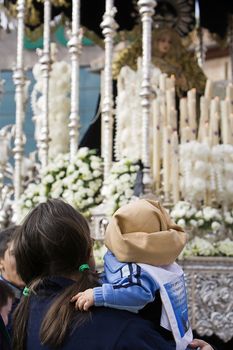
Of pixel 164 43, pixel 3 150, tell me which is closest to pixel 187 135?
pixel 3 150

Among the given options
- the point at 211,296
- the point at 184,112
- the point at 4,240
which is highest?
the point at 184,112

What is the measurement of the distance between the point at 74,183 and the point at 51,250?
3.47m

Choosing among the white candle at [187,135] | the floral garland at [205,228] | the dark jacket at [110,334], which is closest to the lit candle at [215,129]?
the white candle at [187,135]

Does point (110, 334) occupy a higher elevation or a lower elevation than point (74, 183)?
lower

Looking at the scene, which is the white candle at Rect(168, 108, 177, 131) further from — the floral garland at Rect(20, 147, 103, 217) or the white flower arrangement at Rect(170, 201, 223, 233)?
the white flower arrangement at Rect(170, 201, 223, 233)

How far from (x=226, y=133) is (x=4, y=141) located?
7.56ft

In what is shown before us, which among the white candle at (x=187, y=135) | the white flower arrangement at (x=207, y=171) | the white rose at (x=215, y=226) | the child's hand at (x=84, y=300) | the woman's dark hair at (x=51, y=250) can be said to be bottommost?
the white rose at (x=215, y=226)

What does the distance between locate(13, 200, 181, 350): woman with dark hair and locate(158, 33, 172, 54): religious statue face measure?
599 cm

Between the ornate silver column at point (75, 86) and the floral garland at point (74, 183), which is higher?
the ornate silver column at point (75, 86)

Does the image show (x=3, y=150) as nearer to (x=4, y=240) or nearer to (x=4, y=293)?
(x=4, y=240)

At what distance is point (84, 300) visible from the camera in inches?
68.8

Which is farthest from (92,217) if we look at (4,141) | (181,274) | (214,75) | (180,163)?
(214,75)

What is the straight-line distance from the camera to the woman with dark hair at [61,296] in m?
1.72

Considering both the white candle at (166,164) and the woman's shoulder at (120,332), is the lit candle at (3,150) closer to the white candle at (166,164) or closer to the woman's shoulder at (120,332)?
the white candle at (166,164)
